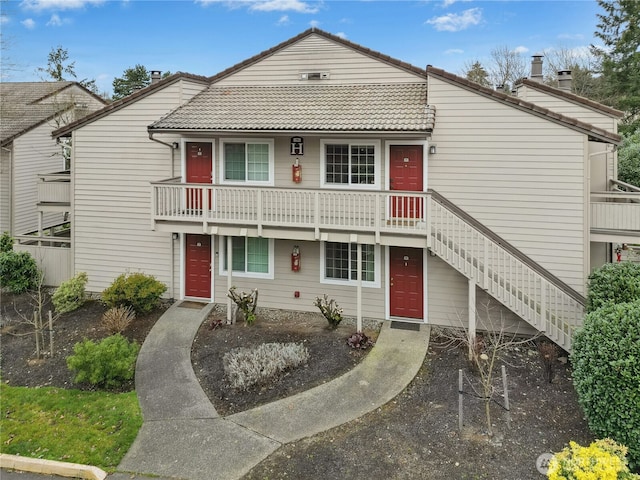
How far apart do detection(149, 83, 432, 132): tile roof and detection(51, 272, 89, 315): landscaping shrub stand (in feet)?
18.1

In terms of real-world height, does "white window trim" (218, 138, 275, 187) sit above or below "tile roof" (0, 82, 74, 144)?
below

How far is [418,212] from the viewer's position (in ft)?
37.7

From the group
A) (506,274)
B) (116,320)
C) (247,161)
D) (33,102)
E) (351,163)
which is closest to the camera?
(506,274)

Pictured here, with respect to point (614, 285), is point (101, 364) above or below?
below

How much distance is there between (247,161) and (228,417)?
760 centimetres

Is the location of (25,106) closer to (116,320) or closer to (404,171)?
(116,320)

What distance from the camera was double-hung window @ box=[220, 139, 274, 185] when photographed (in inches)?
525

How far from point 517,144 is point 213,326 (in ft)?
30.1

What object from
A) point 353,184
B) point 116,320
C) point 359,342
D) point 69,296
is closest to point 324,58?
point 353,184

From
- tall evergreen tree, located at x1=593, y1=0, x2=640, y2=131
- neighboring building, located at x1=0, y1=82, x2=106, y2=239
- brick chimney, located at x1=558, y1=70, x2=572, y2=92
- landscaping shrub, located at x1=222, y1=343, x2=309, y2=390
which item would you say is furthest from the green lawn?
tall evergreen tree, located at x1=593, y1=0, x2=640, y2=131

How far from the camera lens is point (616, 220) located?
10.9 m

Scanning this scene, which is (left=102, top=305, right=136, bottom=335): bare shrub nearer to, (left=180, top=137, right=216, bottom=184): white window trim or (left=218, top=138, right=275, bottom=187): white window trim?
(left=180, top=137, right=216, bottom=184): white window trim

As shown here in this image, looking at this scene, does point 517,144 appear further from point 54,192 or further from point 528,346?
point 54,192

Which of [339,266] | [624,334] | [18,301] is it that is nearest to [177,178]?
[339,266]
